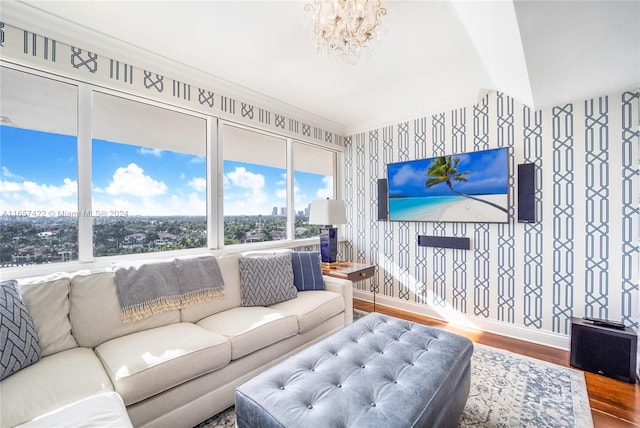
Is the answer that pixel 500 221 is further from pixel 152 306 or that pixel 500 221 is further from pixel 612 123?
pixel 152 306

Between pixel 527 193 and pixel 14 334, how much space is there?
12.6ft

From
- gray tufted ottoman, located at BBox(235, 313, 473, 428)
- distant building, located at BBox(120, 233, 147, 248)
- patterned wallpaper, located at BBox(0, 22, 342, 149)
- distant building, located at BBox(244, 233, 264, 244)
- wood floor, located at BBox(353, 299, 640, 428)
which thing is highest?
patterned wallpaper, located at BBox(0, 22, 342, 149)

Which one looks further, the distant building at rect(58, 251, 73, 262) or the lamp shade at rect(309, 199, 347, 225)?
the lamp shade at rect(309, 199, 347, 225)

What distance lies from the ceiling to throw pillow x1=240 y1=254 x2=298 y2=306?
68.6 inches

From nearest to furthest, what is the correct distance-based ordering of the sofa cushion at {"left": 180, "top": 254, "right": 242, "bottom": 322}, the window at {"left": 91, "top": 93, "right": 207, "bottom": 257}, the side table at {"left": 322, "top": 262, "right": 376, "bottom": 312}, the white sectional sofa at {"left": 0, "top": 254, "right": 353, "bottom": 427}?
1. the white sectional sofa at {"left": 0, "top": 254, "right": 353, "bottom": 427}
2. the sofa cushion at {"left": 180, "top": 254, "right": 242, "bottom": 322}
3. the window at {"left": 91, "top": 93, "right": 207, "bottom": 257}
4. the side table at {"left": 322, "top": 262, "right": 376, "bottom": 312}

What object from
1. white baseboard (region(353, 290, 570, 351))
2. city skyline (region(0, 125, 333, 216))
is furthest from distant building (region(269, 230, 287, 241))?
white baseboard (region(353, 290, 570, 351))

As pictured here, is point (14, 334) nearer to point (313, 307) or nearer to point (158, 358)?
point (158, 358)

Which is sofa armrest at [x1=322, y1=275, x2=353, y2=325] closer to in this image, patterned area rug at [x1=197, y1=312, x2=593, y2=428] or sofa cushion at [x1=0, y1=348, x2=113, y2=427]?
patterned area rug at [x1=197, y1=312, x2=593, y2=428]

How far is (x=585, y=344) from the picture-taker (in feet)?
7.32

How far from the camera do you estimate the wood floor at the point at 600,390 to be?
5.68 ft

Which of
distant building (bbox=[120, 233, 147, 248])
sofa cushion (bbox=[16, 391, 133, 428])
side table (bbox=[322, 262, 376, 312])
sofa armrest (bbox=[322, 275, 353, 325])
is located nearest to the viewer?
sofa cushion (bbox=[16, 391, 133, 428])

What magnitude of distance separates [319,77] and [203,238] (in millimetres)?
1932

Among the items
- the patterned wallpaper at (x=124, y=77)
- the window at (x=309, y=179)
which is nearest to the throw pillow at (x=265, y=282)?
the window at (x=309, y=179)

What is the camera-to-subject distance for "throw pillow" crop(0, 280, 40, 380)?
1.32 metres
